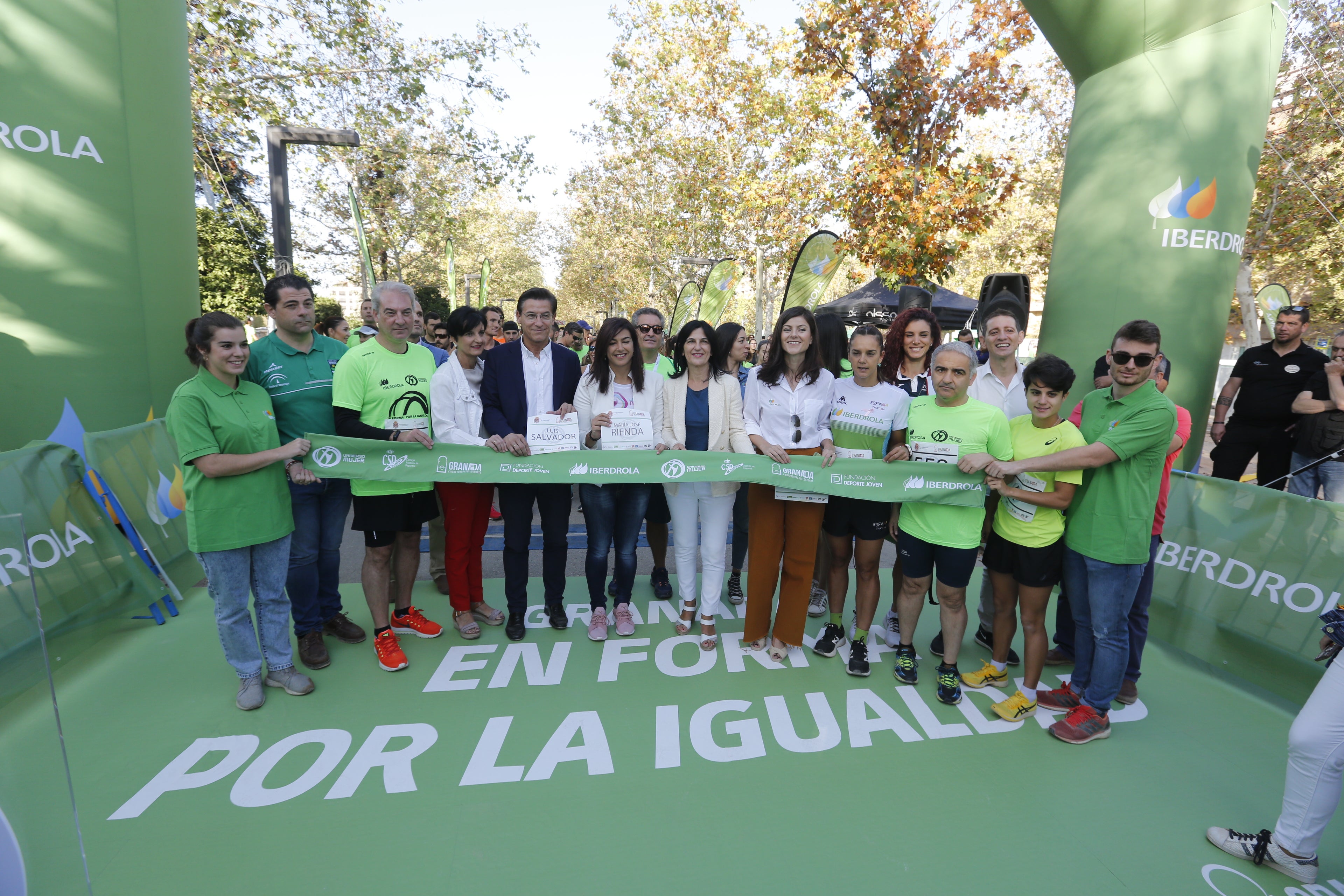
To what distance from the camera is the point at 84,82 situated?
13.0ft

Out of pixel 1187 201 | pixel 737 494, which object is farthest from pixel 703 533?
pixel 1187 201

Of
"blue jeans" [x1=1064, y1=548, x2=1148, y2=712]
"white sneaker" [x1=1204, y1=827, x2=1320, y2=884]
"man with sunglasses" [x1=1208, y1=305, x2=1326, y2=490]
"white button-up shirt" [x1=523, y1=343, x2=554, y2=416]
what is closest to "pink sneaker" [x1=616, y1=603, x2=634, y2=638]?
"white button-up shirt" [x1=523, y1=343, x2=554, y2=416]

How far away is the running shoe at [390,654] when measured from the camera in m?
3.67

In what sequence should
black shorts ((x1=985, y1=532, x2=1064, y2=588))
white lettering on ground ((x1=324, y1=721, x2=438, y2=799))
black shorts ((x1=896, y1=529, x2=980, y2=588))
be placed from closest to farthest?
white lettering on ground ((x1=324, y1=721, x2=438, y2=799))
black shorts ((x1=985, y1=532, x2=1064, y2=588))
black shorts ((x1=896, y1=529, x2=980, y2=588))

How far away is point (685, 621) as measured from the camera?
416cm

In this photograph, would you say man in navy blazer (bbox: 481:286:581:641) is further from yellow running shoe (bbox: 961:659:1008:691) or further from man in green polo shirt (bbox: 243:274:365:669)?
yellow running shoe (bbox: 961:659:1008:691)

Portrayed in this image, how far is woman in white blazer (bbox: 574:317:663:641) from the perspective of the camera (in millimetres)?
3822

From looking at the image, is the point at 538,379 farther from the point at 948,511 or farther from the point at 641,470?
the point at 948,511

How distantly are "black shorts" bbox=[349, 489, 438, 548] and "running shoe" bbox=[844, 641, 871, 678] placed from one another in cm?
260

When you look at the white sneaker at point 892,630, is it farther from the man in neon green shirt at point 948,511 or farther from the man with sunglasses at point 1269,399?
the man with sunglasses at point 1269,399

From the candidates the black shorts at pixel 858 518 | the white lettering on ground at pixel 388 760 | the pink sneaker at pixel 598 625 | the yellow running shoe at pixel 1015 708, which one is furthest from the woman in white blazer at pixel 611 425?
the yellow running shoe at pixel 1015 708

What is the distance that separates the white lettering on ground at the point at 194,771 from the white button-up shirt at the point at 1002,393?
416cm

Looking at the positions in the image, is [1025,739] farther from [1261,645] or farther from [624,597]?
[624,597]

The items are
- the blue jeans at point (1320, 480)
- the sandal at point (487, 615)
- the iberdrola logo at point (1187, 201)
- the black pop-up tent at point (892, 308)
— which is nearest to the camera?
the sandal at point (487, 615)
